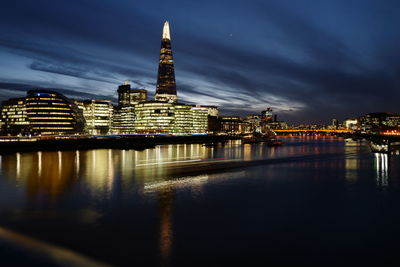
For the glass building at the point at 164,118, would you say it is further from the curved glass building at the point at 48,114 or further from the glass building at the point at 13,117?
the curved glass building at the point at 48,114

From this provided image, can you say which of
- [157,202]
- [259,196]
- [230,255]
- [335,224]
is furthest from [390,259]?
[157,202]

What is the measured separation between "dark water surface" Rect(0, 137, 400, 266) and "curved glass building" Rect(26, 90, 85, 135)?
77980 millimetres

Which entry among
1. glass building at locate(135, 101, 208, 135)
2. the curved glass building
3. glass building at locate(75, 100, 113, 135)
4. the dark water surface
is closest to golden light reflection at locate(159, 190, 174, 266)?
the dark water surface

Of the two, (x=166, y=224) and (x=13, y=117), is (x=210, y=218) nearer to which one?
(x=166, y=224)

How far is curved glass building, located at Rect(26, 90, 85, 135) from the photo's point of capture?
336ft

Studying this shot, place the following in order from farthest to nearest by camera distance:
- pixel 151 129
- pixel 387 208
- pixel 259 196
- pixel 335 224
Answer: pixel 151 129 → pixel 259 196 → pixel 387 208 → pixel 335 224

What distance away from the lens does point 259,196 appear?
23469 millimetres

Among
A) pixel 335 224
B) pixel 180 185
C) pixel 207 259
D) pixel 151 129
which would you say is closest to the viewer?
pixel 207 259

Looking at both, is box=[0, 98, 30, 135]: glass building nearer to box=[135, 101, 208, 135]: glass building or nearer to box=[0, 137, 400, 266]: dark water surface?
box=[135, 101, 208, 135]: glass building

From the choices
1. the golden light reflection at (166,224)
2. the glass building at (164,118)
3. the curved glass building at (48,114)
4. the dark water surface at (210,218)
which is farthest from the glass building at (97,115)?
the golden light reflection at (166,224)

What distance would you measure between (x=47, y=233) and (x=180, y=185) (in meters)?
13.9

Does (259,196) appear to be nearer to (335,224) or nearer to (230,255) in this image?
(335,224)

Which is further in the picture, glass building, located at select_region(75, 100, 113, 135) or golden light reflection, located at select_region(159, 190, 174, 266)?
glass building, located at select_region(75, 100, 113, 135)

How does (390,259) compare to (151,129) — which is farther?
(151,129)
